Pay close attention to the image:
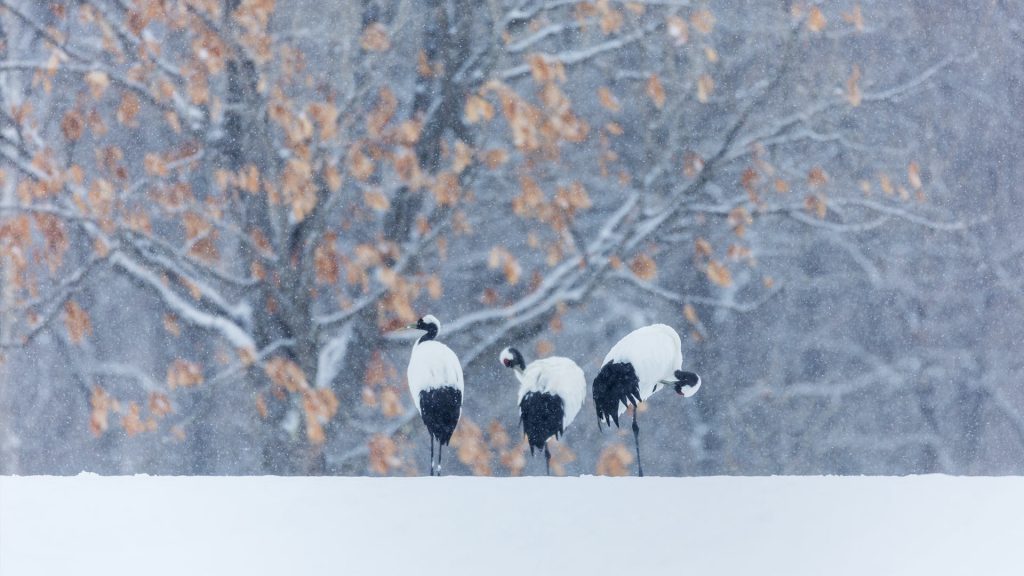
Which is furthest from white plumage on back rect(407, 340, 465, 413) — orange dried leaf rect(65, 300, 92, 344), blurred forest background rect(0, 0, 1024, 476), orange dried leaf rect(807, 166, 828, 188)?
orange dried leaf rect(807, 166, 828, 188)

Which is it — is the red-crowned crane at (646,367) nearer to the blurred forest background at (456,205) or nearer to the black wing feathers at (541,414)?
the black wing feathers at (541,414)

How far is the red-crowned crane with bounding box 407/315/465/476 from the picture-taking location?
2.85 metres

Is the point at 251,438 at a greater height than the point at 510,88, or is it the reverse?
the point at 510,88

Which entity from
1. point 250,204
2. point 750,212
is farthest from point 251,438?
point 750,212

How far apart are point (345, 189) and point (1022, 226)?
2116 millimetres

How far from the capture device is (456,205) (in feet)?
10.5

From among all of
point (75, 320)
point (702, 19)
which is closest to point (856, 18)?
point (702, 19)

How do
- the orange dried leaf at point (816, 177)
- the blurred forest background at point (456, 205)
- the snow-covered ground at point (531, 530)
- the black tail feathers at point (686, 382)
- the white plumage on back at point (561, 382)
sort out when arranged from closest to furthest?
the snow-covered ground at point (531, 530) < the black tail feathers at point (686, 382) < the white plumage on back at point (561, 382) < the blurred forest background at point (456, 205) < the orange dried leaf at point (816, 177)

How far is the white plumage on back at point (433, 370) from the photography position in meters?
2.84

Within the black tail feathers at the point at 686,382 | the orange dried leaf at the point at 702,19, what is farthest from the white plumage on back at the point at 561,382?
the orange dried leaf at the point at 702,19

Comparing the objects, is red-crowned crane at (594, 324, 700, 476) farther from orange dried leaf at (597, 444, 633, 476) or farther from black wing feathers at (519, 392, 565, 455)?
orange dried leaf at (597, 444, 633, 476)

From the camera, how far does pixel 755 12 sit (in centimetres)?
347

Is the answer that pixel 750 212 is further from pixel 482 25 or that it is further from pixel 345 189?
pixel 345 189

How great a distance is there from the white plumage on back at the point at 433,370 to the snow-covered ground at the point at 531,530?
0.38m
